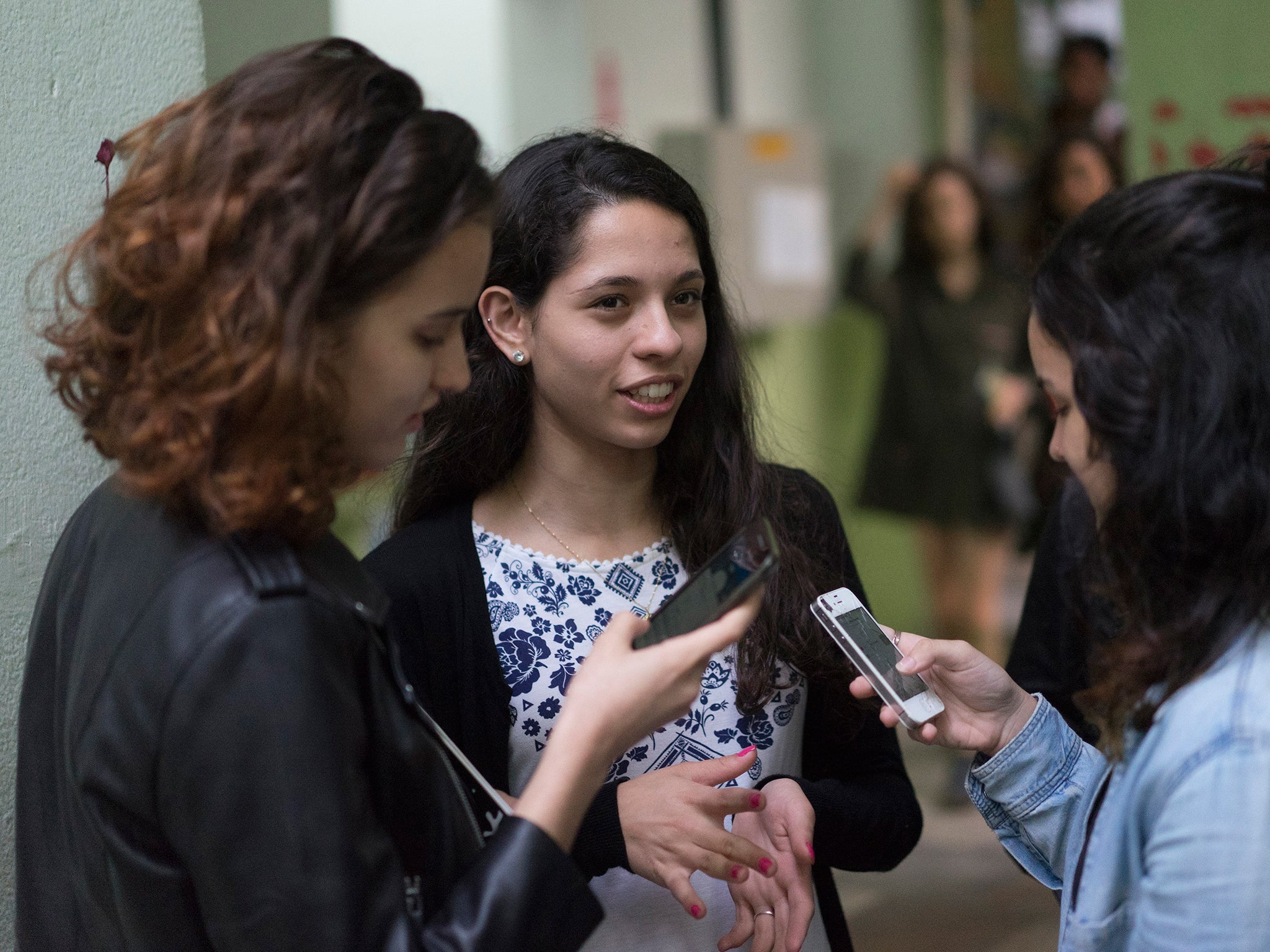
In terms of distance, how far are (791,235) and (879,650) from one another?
4.72 meters

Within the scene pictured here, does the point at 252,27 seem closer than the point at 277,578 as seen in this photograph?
No

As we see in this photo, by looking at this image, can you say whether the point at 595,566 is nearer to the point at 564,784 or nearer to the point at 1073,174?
the point at 564,784

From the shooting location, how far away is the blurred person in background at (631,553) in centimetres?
A: 168

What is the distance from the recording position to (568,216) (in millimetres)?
1854

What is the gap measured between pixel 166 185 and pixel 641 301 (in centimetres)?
83

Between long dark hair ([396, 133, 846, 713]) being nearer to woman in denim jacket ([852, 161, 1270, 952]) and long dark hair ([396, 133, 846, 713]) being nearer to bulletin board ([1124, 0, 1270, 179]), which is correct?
woman in denim jacket ([852, 161, 1270, 952])

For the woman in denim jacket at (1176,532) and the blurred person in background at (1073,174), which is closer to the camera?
the woman in denim jacket at (1176,532)

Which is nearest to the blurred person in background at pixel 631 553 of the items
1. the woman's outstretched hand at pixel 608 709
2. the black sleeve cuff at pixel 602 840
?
the black sleeve cuff at pixel 602 840

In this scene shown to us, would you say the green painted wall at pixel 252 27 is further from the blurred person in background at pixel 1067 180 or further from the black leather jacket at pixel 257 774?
the blurred person in background at pixel 1067 180

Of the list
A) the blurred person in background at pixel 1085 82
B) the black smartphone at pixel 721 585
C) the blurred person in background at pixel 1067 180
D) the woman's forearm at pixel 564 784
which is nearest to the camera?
the woman's forearm at pixel 564 784

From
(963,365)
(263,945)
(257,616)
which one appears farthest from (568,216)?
(963,365)

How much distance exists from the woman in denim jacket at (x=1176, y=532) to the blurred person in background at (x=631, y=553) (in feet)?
1.54

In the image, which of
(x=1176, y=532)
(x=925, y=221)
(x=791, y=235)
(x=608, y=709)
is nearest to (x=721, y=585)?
(x=608, y=709)

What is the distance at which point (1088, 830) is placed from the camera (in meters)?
1.42
